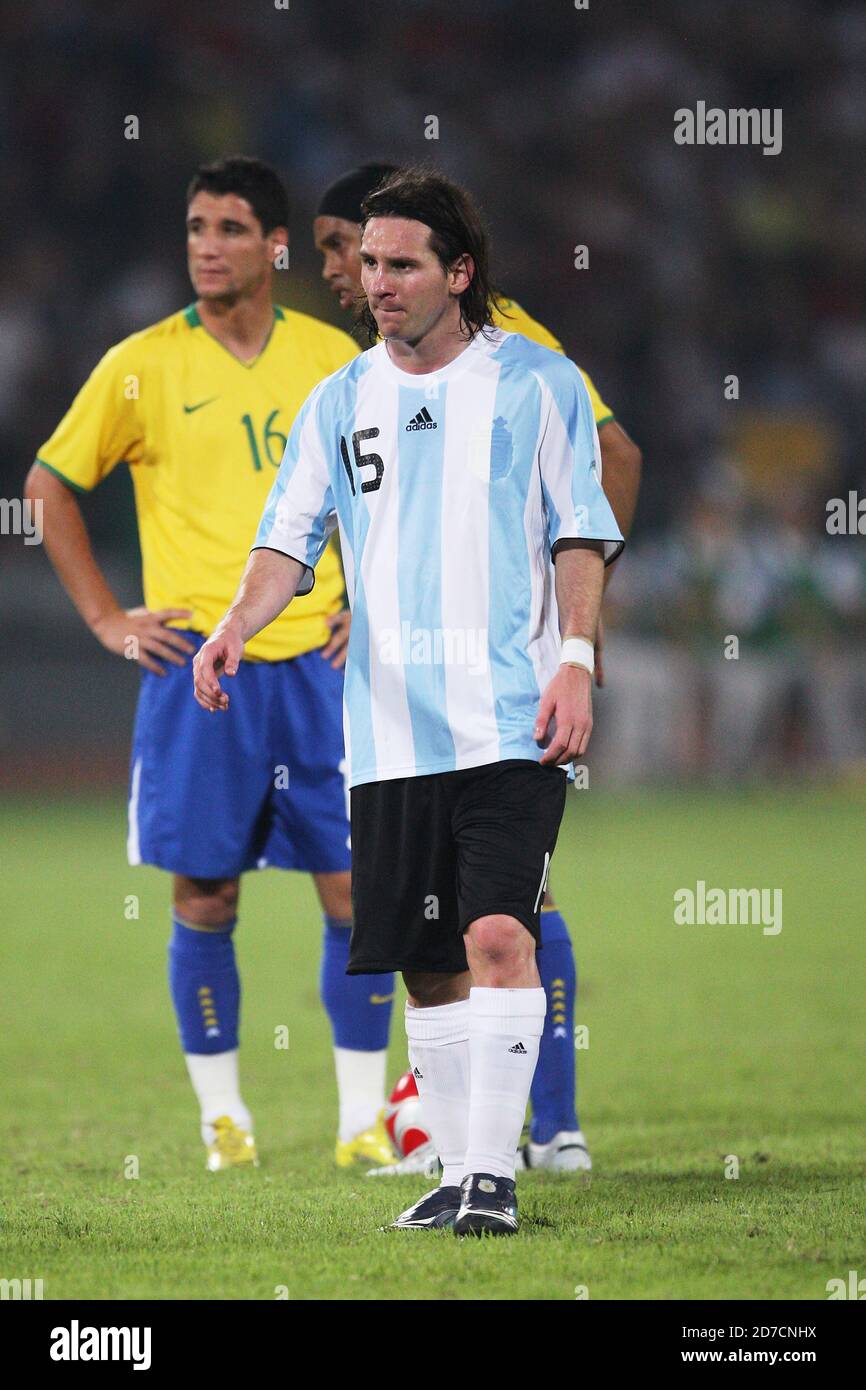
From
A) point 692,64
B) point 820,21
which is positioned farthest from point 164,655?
point 820,21

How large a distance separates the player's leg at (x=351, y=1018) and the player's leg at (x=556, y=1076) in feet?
1.74

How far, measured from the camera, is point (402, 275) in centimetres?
382

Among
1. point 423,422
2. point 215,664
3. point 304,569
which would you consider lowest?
point 215,664

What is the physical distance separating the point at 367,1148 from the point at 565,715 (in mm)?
1842

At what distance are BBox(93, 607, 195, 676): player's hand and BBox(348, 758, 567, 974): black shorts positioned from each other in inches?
53.0

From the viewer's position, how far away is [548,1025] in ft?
15.7

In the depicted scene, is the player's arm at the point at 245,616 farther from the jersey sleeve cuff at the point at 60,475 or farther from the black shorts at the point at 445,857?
the jersey sleeve cuff at the point at 60,475

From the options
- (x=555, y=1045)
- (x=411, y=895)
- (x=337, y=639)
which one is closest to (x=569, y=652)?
(x=411, y=895)

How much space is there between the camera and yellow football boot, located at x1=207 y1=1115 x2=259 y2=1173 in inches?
194

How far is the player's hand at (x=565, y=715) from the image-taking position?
366 cm

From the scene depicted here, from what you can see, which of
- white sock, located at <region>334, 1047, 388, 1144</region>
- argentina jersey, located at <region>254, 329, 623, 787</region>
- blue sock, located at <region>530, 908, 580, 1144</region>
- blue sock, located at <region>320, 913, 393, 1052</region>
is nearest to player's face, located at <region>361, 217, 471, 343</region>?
argentina jersey, located at <region>254, 329, 623, 787</region>

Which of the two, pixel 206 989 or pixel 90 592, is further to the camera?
pixel 90 592

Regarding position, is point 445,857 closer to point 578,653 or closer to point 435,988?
point 435,988
